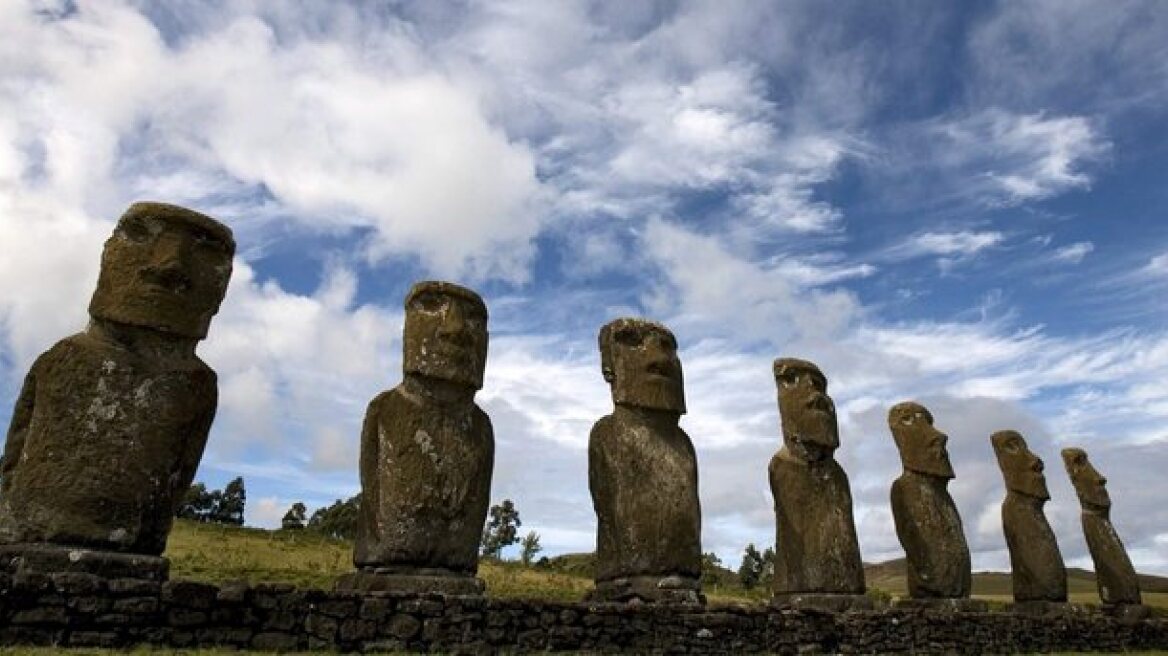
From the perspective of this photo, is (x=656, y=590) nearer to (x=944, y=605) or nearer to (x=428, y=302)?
(x=428, y=302)

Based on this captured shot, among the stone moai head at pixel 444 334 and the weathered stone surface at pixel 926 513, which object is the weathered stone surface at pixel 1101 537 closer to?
the weathered stone surface at pixel 926 513

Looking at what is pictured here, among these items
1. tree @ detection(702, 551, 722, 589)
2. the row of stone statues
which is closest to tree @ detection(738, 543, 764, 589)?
tree @ detection(702, 551, 722, 589)

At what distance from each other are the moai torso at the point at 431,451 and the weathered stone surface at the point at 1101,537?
1722 centimetres

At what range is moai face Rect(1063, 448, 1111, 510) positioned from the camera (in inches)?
909

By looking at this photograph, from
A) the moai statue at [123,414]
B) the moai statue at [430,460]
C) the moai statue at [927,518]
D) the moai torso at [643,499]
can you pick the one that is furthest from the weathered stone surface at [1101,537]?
the moai statue at [123,414]

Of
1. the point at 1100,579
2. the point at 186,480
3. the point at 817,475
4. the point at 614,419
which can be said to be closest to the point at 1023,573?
the point at 1100,579

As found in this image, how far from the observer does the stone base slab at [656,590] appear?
12.0 meters

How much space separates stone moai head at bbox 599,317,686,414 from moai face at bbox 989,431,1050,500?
1044 centimetres

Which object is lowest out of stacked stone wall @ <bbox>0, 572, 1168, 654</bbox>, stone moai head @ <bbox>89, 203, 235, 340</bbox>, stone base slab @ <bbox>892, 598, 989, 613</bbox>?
stacked stone wall @ <bbox>0, 572, 1168, 654</bbox>

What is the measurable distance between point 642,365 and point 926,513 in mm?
6812

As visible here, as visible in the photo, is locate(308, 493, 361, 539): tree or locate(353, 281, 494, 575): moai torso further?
locate(308, 493, 361, 539): tree

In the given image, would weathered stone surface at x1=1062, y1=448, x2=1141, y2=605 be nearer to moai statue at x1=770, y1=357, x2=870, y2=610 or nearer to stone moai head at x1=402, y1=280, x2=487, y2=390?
moai statue at x1=770, y1=357, x2=870, y2=610

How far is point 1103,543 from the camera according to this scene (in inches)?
885

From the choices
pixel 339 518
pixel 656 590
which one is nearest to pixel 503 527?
pixel 339 518
